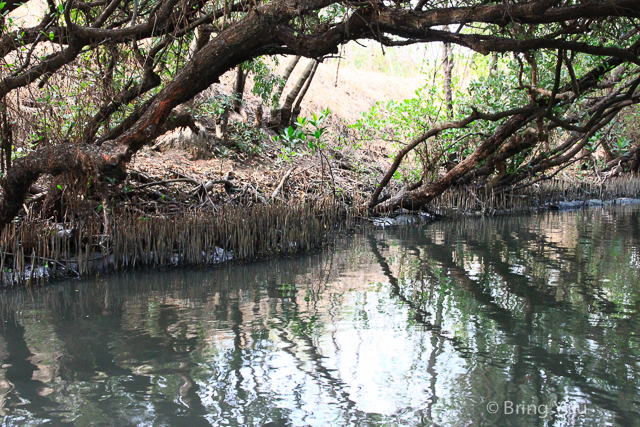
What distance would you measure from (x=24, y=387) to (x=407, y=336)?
99.3 inches

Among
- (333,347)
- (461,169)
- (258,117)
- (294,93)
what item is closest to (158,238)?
(333,347)

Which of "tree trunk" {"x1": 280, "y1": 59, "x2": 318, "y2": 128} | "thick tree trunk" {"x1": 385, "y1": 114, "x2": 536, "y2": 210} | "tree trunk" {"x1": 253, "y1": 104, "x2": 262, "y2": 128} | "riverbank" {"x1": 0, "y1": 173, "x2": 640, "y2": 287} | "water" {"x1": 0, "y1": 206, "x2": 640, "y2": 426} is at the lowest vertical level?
"water" {"x1": 0, "y1": 206, "x2": 640, "y2": 426}

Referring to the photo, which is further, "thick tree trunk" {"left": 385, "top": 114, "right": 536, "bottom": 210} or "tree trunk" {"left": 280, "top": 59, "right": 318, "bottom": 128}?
"tree trunk" {"left": 280, "top": 59, "right": 318, "bottom": 128}

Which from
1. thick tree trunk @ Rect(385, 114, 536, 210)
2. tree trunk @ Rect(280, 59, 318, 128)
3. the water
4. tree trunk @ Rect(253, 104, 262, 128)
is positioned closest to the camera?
the water

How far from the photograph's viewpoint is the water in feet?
8.81

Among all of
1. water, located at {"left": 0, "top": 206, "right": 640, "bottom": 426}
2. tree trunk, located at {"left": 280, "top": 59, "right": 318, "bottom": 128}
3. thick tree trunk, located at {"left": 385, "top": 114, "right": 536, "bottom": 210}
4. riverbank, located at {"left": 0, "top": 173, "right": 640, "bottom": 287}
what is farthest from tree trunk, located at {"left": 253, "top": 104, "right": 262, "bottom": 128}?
water, located at {"left": 0, "top": 206, "right": 640, "bottom": 426}

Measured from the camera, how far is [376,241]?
8703 millimetres

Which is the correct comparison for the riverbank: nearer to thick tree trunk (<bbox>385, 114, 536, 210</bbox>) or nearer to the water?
the water

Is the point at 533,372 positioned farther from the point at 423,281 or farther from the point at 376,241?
the point at 376,241

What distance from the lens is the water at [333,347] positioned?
8.81ft

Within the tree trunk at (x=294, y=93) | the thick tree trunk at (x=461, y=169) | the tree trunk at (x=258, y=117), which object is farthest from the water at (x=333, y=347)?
the tree trunk at (x=258, y=117)

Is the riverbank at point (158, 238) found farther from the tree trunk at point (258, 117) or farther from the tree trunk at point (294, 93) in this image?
the tree trunk at point (258, 117)

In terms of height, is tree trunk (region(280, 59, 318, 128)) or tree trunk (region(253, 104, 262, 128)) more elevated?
tree trunk (region(280, 59, 318, 128))

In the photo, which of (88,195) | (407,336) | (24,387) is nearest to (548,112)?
(407,336)
